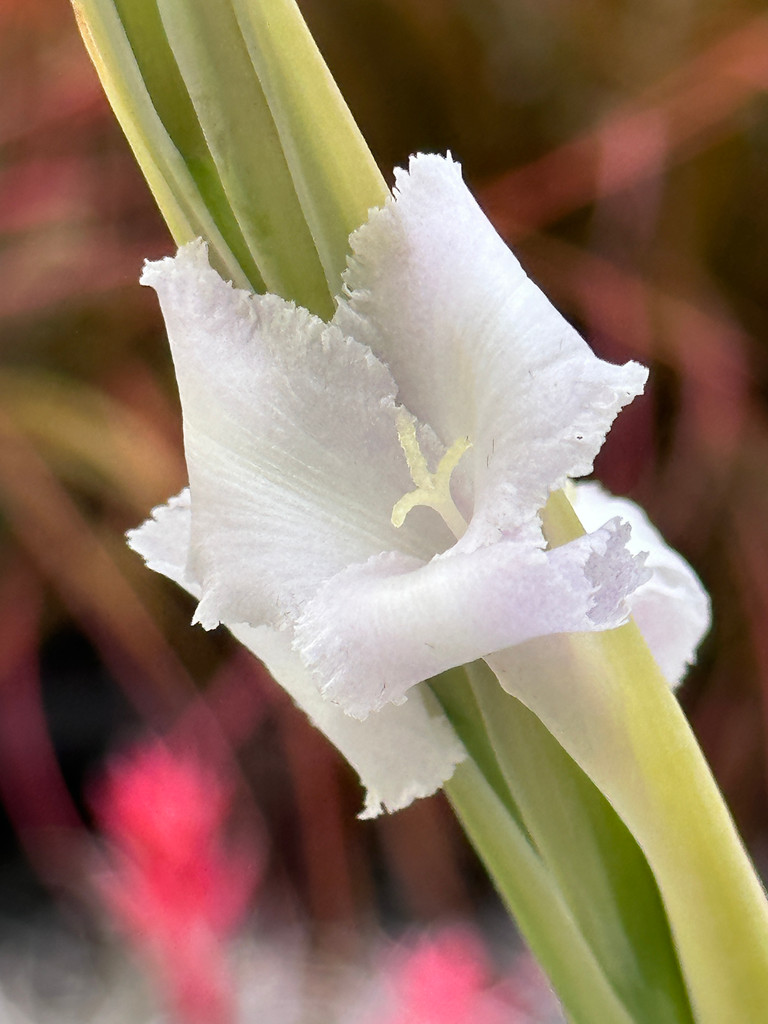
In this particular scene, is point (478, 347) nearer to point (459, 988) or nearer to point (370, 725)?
point (370, 725)

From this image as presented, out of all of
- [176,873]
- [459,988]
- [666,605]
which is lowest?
[459,988]

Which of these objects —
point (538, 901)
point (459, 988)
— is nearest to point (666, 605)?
point (538, 901)

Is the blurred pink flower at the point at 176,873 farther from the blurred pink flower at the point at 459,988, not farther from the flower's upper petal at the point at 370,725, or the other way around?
the flower's upper petal at the point at 370,725

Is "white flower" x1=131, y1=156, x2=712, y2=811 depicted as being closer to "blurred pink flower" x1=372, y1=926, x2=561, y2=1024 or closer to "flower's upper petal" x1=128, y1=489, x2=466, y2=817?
"flower's upper petal" x1=128, y1=489, x2=466, y2=817

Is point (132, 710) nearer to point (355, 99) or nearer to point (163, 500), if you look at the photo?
point (163, 500)

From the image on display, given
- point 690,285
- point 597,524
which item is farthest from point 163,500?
point 597,524

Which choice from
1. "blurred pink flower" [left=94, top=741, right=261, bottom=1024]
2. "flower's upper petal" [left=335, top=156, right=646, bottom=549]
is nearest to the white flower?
"flower's upper petal" [left=335, top=156, right=646, bottom=549]

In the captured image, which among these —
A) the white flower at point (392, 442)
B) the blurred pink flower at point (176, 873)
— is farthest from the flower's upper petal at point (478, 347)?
the blurred pink flower at point (176, 873)
